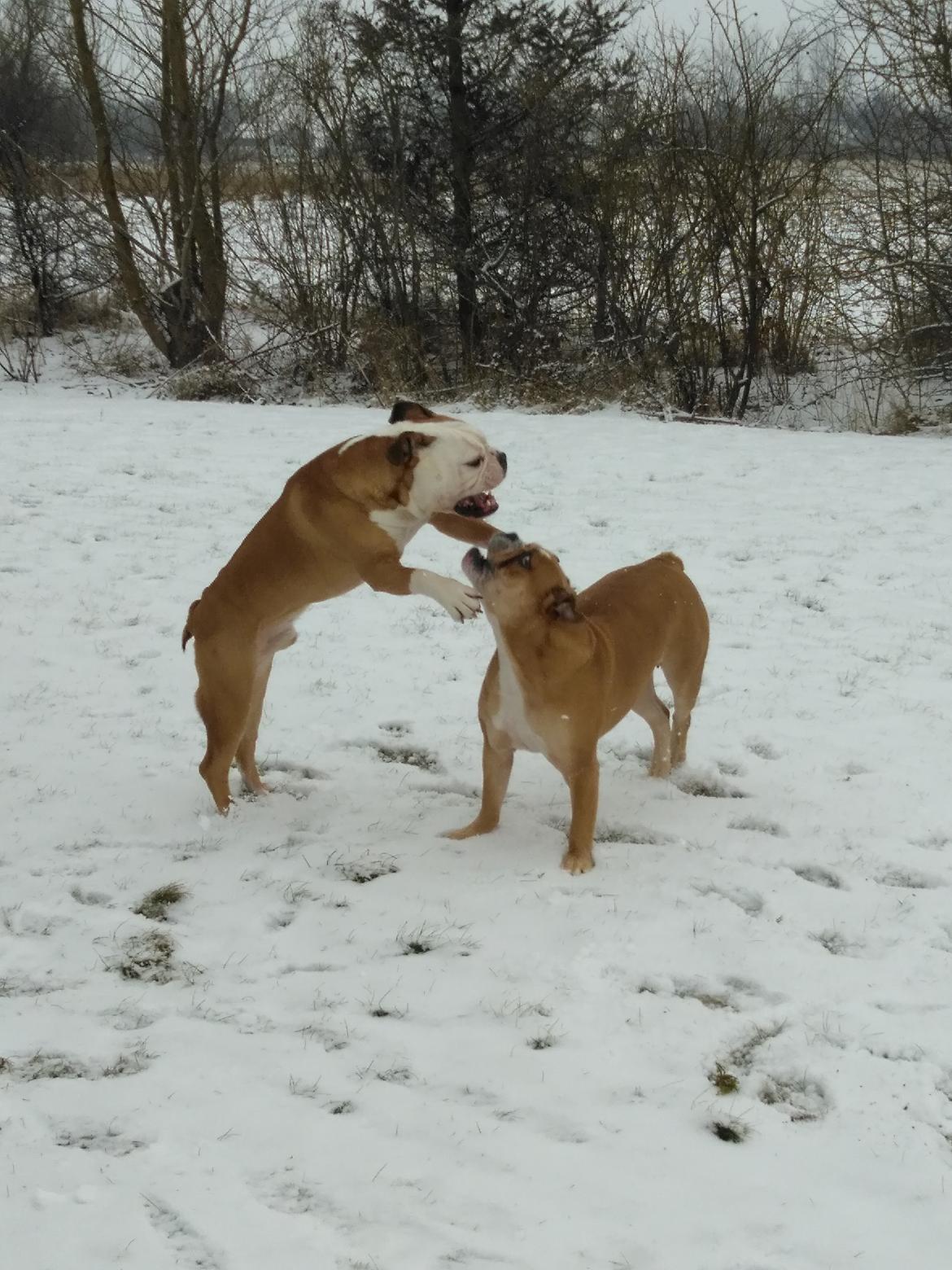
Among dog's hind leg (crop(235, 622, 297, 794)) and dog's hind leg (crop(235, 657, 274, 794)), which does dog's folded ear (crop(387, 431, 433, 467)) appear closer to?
dog's hind leg (crop(235, 622, 297, 794))

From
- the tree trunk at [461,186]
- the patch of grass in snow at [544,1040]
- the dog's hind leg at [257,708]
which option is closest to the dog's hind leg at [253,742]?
the dog's hind leg at [257,708]

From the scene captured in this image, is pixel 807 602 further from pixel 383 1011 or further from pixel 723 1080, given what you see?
pixel 383 1011

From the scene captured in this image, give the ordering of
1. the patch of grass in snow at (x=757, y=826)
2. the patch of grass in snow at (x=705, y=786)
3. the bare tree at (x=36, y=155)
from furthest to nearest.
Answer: the bare tree at (x=36, y=155)
the patch of grass in snow at (x=705, y=786)
the patch of grass in snow at (x=757, y=826)

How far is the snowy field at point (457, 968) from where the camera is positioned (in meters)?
2.26

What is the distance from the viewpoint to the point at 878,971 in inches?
125

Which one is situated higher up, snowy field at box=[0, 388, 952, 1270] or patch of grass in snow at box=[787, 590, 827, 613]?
patch of grass in snow at box=[787, 590, 827, 613]

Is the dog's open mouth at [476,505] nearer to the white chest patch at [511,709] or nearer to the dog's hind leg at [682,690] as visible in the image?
the white chest patch at [511,709]

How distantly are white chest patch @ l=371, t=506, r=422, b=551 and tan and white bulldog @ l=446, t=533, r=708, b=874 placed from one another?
25 centimetres

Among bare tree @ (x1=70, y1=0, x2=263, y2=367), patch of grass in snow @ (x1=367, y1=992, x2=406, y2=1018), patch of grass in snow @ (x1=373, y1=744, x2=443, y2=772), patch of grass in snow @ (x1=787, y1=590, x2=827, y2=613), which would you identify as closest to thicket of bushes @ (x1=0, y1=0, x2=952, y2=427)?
bare tree @ (x1=70, y1=0, x2=263, y2=367)

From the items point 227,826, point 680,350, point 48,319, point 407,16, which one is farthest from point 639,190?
point 227,826

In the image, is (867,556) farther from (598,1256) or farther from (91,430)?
(91,430)

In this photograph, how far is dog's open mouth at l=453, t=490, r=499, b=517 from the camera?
3.79 meters

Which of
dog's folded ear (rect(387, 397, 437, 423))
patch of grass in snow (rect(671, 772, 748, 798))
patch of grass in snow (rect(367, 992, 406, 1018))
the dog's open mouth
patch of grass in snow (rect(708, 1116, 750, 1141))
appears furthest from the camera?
patch of grass in snow (rect(671, 772, 748, 798))

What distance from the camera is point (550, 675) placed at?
144 inches
